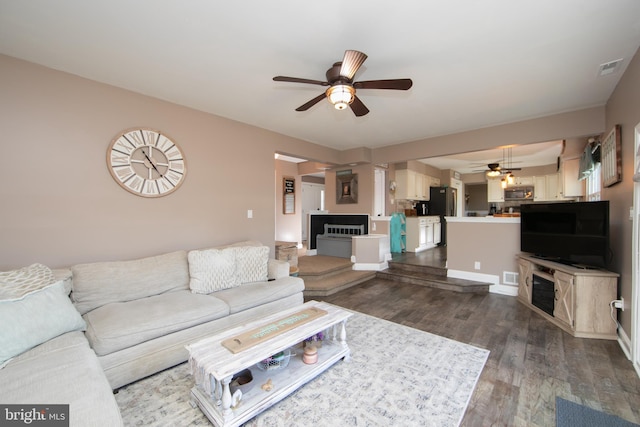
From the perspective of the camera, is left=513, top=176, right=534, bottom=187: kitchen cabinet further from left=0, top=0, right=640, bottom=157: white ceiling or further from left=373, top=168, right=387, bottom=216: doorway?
left=0, top=0, right=640, bottom=157: white ceiling

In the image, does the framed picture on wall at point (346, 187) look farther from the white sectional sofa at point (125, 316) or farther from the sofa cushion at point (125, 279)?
the sofa cushion at point (125, 279)

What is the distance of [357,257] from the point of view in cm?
538

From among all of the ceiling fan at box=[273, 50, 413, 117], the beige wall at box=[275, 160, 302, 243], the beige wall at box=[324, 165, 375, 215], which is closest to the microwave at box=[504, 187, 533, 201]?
the beige wall at box=[324, 165, 375, 215]

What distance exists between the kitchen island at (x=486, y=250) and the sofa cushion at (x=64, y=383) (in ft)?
15.8

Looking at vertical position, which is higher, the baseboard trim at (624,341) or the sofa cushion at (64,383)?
the sofa cushion at (64,383)

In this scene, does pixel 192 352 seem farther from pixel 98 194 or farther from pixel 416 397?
pixel 98 194

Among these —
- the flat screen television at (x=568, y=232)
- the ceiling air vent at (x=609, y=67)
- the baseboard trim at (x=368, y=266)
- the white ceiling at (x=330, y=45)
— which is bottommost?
the baseboard trim at (x=368, y=266)

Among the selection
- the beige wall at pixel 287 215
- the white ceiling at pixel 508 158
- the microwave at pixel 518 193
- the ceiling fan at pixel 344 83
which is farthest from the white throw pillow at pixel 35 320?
the microwave at pixel 518 193

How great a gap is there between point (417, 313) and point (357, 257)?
2.10 metres

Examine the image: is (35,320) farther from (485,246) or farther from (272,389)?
(485,246)

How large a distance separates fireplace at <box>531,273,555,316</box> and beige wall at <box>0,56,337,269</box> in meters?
4.09

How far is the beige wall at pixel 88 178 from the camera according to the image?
230cm

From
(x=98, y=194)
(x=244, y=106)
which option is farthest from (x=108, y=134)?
(x=244, y=106)

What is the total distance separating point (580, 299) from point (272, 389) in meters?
3.20
